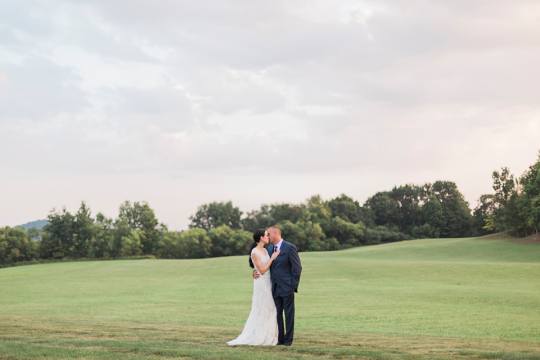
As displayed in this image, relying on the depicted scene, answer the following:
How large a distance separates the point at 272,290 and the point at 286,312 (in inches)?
21.6

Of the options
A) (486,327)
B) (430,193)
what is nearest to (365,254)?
(486,327)

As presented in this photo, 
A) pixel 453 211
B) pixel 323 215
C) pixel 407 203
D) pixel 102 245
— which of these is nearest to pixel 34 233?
pixel 102 245

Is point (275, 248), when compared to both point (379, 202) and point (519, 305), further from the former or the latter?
point (379, 202)

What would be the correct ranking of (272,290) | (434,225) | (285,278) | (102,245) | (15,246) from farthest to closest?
(434,225) < (102,245) < (15,246) < (272,290) < (285,278)

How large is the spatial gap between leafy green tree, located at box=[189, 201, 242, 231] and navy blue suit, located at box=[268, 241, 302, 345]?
→ 107316mm

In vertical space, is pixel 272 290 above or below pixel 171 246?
above

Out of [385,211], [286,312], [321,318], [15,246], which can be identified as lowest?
[321,318]

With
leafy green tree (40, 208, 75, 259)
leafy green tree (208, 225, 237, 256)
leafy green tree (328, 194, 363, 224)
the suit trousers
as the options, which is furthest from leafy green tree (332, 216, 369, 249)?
the suit trousers

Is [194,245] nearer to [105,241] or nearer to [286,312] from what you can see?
[105,241]

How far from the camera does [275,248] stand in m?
8.93

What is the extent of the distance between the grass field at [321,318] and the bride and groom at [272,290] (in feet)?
1.77

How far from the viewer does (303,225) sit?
92375 mm

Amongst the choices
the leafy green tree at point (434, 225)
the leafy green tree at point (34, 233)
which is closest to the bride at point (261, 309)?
the leafy green tree at point (34, 233)

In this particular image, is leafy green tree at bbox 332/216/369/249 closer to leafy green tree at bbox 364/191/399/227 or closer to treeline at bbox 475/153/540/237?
leafy green tree at bbox 364/191/399/227
